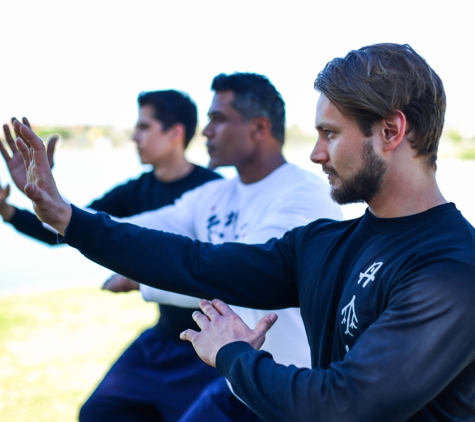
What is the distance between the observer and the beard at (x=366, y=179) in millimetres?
1650

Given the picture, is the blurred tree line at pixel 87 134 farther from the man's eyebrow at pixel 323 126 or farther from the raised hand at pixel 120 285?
the man's eyebrow at pixel 323 126

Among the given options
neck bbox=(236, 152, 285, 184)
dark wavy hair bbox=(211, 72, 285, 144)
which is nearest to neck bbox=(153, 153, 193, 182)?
dark wavy hair bbox=(211, 72, 285, 144)

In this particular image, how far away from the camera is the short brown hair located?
5.29 ft

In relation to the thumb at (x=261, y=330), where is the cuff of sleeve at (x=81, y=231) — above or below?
above

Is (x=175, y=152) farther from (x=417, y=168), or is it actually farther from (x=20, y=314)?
(x=20, y=314)

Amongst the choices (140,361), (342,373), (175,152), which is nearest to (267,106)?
(175,152)

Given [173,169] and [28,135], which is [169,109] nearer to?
[173,169]

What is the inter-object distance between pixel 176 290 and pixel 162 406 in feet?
4.45

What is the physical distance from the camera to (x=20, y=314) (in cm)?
714

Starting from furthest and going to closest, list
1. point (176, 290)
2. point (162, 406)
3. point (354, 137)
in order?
point (162, 406), point (176, 290), point (354, 137)

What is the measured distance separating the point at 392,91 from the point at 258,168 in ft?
5.29

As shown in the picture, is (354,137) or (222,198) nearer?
(354,137)

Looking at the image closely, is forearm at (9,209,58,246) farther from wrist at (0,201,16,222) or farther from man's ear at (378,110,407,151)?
man's ear at (378,110,407,151)

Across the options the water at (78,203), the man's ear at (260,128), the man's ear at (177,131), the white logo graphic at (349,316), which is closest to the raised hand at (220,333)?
the white logo graphic at (349,316)
